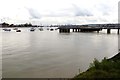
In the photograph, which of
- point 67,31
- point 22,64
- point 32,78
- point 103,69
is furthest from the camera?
point 67,31

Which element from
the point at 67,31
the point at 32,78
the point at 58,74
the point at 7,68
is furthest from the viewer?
the point at 67,31

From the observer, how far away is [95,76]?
1127 cm

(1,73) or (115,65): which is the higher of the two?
(115,65)

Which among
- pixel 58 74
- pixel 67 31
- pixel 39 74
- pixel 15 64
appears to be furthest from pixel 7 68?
pixel 67 31

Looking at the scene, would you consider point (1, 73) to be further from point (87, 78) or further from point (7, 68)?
point (87, 78)

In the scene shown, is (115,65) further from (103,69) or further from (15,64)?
(15,64)

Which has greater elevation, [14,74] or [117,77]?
[117,77]

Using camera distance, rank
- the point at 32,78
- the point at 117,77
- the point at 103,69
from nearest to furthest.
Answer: the point at 117,77 < the point at 103,69 < the point at 32,78

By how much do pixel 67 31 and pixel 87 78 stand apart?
308 ft

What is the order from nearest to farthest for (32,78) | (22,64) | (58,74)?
(32,78)
(58,74)
(22,64)

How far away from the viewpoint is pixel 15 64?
23250 millimetres

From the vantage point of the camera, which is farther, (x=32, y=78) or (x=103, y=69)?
(x=32, y=78)

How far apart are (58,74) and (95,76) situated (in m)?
7.37

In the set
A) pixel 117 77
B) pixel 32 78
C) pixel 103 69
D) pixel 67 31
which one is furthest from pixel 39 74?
pixel 67 31
